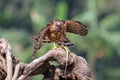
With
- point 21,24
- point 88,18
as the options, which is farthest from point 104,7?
point 88,18

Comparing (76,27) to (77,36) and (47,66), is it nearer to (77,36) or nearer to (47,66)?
(47,66)

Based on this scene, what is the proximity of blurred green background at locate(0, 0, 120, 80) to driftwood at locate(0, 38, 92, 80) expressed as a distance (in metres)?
2.54

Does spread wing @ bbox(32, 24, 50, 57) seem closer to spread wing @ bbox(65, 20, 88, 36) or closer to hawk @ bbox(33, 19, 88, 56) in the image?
hawk @ bbox(33, 19, 88, 56)

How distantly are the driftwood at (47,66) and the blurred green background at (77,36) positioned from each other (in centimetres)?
254

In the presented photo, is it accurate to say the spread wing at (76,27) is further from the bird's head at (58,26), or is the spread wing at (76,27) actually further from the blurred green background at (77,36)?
the blurred green background at (77,36)

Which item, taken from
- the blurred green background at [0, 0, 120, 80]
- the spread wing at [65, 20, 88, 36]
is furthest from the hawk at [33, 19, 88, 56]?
the blurred green background at [0, 0, 120, 80]

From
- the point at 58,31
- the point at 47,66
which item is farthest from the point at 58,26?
the point at 47,66

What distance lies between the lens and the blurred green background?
42.0 ft

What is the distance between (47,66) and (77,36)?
9.84 meters

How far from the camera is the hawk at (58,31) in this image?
9.91ft

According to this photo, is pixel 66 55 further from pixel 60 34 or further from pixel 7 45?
pixel 7 45

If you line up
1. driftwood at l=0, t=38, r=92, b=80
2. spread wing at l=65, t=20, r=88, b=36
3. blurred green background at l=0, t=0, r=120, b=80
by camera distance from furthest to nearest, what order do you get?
blurred green background at l=0, t=0, r=120, b=80, spread wing at l=65, t=20, r=88, b=36, driftwood at l=0, t=38, r=92, b=80

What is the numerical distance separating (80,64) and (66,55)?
0.10 metres

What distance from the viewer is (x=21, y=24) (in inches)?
969
